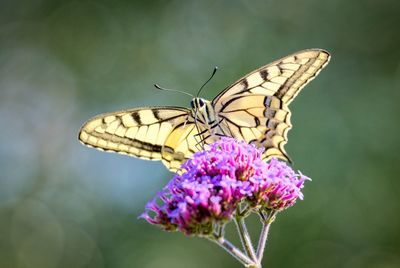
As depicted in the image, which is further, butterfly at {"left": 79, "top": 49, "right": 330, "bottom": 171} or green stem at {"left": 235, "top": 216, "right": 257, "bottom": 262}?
butterfly at {"left": 79, "top": 49, "right": 330, "bottom": 171}

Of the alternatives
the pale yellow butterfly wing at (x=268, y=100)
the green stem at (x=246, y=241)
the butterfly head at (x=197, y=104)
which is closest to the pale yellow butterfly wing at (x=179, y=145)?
the butterfly head at (x=197, y=104)

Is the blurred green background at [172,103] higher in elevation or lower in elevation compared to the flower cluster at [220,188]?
higher

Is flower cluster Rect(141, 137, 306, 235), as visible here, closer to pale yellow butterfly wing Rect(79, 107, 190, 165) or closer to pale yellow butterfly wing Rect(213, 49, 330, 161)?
pale yellow butterfly wing Rect(213, 49, 330, 161)

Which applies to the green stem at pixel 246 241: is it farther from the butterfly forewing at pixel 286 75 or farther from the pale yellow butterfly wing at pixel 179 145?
the butterfly forewing at pixel 286 75

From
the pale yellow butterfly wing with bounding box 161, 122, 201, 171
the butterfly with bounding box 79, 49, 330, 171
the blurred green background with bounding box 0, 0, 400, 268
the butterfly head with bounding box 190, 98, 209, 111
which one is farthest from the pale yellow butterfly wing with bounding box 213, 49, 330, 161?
the blurred green background with bounding box 0, 0, 400, 268

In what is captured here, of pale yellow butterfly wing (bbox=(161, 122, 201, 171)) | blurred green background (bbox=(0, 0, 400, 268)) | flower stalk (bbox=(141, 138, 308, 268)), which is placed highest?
blurred green background (bbox=(0, 0, 400, 268))

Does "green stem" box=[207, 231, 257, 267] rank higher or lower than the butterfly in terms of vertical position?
lower
